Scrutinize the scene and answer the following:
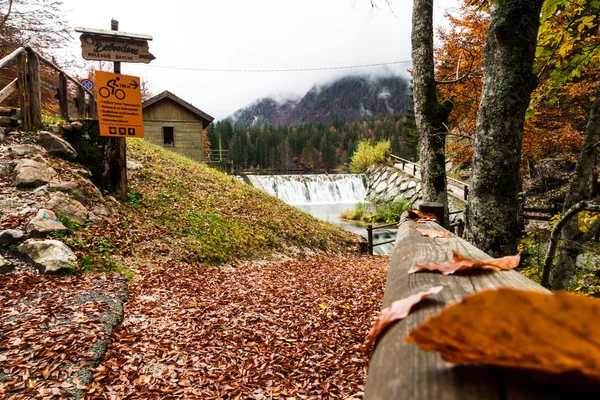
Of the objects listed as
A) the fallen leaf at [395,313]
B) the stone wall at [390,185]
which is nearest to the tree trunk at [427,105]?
the fallen leaf at [395,313]

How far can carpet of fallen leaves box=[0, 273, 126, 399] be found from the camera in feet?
8.37

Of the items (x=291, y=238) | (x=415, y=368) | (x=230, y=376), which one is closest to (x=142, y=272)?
(x=230, y=376)

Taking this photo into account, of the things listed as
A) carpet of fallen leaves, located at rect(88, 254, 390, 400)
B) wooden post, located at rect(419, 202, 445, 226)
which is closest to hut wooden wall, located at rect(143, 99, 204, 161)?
carpet of fallen leaves, located at rect(88, 254, 390, 400)

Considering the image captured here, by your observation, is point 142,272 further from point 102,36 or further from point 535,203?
point 535,203

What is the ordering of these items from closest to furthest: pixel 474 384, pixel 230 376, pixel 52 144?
pixel 474 384, pixel 230 376, pixel 52 144

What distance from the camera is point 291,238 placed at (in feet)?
31.1

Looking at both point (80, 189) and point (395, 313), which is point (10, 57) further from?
point (395, 313)

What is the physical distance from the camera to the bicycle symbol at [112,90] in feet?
21.7

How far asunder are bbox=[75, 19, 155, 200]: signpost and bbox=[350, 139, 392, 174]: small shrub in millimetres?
24152

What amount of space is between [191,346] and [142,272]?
2326 millimetres

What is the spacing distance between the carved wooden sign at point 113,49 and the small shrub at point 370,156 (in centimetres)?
2403

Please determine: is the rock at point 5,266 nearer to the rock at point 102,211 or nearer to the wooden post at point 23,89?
the rock at point 102,211

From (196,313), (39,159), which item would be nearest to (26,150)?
(39,159)

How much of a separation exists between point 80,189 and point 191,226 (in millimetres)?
2315
